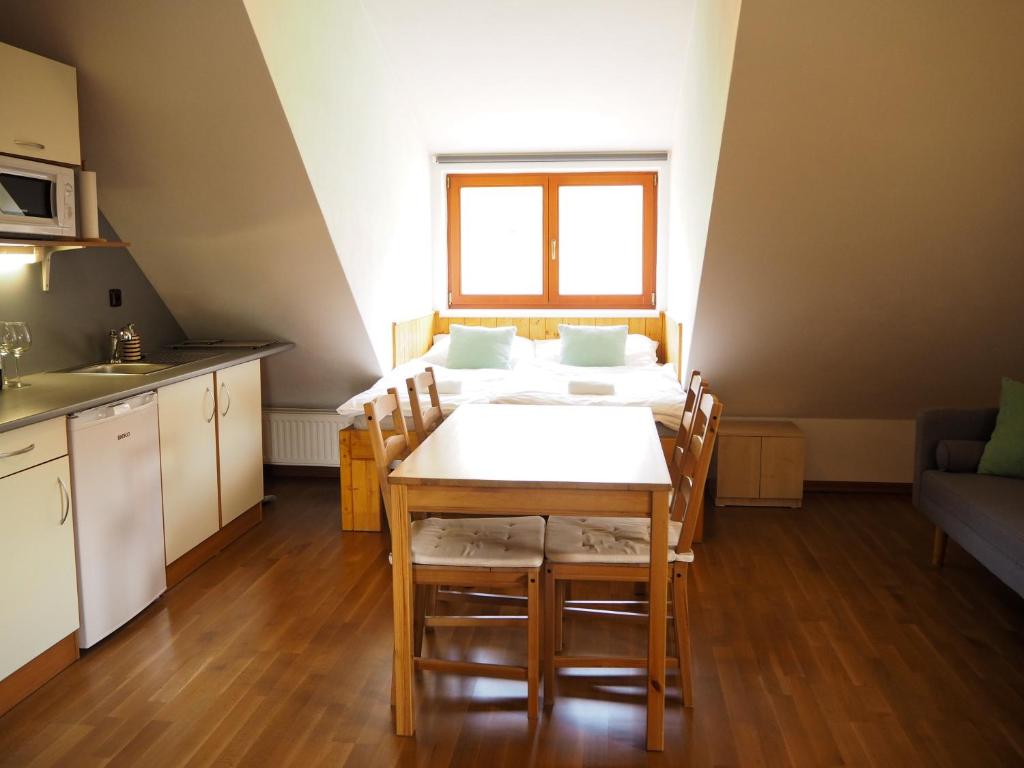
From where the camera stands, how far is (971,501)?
10.3 ft

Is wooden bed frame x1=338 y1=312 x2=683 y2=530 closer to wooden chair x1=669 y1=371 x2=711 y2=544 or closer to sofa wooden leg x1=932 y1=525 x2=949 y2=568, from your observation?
wooden chair x1=669 y1=371 x2=711 y2=544

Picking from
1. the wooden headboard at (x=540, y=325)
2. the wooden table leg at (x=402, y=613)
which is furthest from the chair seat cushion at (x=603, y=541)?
the wooden headboard at (x=540, y=325)

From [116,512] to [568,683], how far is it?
5.21ft

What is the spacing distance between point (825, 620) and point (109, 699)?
7.60 ft

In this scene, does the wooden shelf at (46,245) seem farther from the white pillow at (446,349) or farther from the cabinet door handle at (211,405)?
the white pillow at (446,349)

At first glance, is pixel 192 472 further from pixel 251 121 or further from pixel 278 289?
pixel 251 121

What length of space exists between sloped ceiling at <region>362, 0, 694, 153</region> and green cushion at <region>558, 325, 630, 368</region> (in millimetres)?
1146

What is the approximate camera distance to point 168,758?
2.17 m

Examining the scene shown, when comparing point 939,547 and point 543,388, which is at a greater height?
point 543,388

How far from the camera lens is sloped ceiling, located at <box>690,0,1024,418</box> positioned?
8.89 feet

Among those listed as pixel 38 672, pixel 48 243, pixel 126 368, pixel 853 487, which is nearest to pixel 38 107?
pixel 48 243

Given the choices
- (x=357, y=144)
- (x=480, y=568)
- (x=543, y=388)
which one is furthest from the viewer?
(x=543, y=388)

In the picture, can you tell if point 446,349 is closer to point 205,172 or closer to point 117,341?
point 117,341

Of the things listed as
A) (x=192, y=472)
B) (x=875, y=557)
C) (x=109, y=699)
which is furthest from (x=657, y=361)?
(x=109, y=699)
